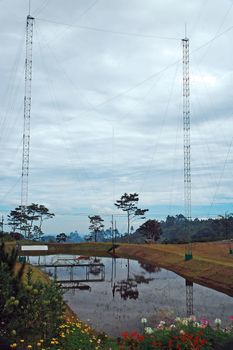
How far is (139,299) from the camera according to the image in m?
30.9

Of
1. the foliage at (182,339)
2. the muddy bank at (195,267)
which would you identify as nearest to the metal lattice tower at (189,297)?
the muddy bank at (195,267)

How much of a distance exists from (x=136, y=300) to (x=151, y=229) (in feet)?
237

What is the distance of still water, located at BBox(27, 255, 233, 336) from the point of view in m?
23.4

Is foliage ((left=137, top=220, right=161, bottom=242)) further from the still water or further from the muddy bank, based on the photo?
the still water

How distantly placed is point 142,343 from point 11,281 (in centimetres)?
353

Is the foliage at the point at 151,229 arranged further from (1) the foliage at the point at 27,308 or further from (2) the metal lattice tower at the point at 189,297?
(1) the foliage at the point at 27,308

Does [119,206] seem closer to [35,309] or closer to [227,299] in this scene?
[227,299]

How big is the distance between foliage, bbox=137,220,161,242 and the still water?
5341 centimetres

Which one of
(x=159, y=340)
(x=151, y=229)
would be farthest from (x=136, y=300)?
(x=151, y=229)

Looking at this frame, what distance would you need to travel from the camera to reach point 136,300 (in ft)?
99.8

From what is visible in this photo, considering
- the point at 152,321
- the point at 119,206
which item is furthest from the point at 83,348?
the point at 119,206

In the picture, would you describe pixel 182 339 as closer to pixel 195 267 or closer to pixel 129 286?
pixel 129 286

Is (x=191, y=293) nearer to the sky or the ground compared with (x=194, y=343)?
nearer to the ground

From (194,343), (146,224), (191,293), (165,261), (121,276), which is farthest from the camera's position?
(146,224)
